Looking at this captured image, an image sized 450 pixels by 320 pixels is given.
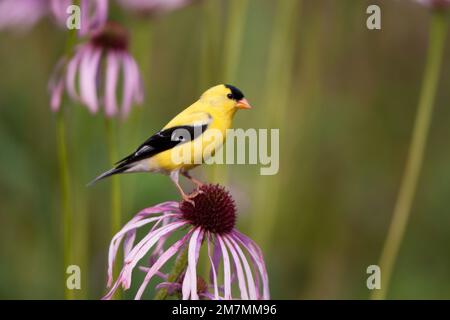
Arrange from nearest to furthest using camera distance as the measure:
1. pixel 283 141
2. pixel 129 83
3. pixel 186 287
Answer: pixel 186 287 → pixel 129 83 → pixel 283 141

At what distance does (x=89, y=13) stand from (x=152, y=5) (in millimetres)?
550

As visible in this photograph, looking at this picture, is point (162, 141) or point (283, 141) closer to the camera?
point (162, 141)

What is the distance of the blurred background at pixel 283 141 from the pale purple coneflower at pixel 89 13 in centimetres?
31

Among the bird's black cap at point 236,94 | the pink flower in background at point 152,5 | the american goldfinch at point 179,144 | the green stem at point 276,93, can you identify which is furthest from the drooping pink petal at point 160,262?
the pink flower in background at point 152,5

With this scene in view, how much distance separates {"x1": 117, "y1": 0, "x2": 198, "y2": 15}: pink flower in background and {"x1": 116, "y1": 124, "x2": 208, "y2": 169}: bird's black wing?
961 millimetres

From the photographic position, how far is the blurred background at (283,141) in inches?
79.5

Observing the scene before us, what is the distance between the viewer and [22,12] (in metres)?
2.11

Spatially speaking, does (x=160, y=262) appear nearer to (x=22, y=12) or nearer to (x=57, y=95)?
(x=57, y=95)

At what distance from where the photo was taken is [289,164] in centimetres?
233

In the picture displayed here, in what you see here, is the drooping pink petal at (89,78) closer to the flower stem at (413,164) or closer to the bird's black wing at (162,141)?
the bird's black wing at (162,141)

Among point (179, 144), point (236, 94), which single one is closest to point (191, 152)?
point (179, 144)

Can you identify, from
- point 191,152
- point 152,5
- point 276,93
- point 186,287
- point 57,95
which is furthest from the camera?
point 152,5

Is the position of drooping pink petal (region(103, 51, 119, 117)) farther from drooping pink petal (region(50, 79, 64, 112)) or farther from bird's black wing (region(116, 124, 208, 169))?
bird's black wing (region(116, 124, 208, 169))

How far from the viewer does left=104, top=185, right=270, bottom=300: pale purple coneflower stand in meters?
1.04
